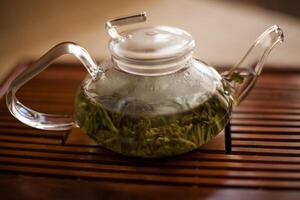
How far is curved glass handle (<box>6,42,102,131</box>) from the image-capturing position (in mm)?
A: 519

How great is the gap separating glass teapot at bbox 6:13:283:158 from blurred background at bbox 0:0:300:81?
65 centimetres

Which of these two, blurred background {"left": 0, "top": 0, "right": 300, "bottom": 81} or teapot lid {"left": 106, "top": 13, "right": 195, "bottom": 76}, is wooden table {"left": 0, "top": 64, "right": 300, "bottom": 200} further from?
blurred background {"left": 0, "top": 0, "right": 300, "bottom": 81}

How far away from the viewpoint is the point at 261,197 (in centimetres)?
45

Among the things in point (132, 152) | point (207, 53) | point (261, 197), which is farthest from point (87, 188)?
point (207, 53)

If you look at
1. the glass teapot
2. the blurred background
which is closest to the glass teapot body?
the glass teapot

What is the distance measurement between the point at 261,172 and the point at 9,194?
30 cm

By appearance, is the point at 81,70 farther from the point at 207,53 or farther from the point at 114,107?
the point at 207,53

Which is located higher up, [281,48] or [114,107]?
[114,107]

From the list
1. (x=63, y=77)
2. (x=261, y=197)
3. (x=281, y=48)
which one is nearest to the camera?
(x=261, y=197)

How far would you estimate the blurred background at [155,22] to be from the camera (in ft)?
4.10

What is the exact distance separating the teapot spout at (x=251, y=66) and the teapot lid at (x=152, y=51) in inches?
4.5

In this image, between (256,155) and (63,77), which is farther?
(63,77)

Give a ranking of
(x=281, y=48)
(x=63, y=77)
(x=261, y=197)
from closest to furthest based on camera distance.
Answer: (x=261, y=197), (x=63, y=77), (x=281, y=48)

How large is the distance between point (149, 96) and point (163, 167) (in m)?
0.09
